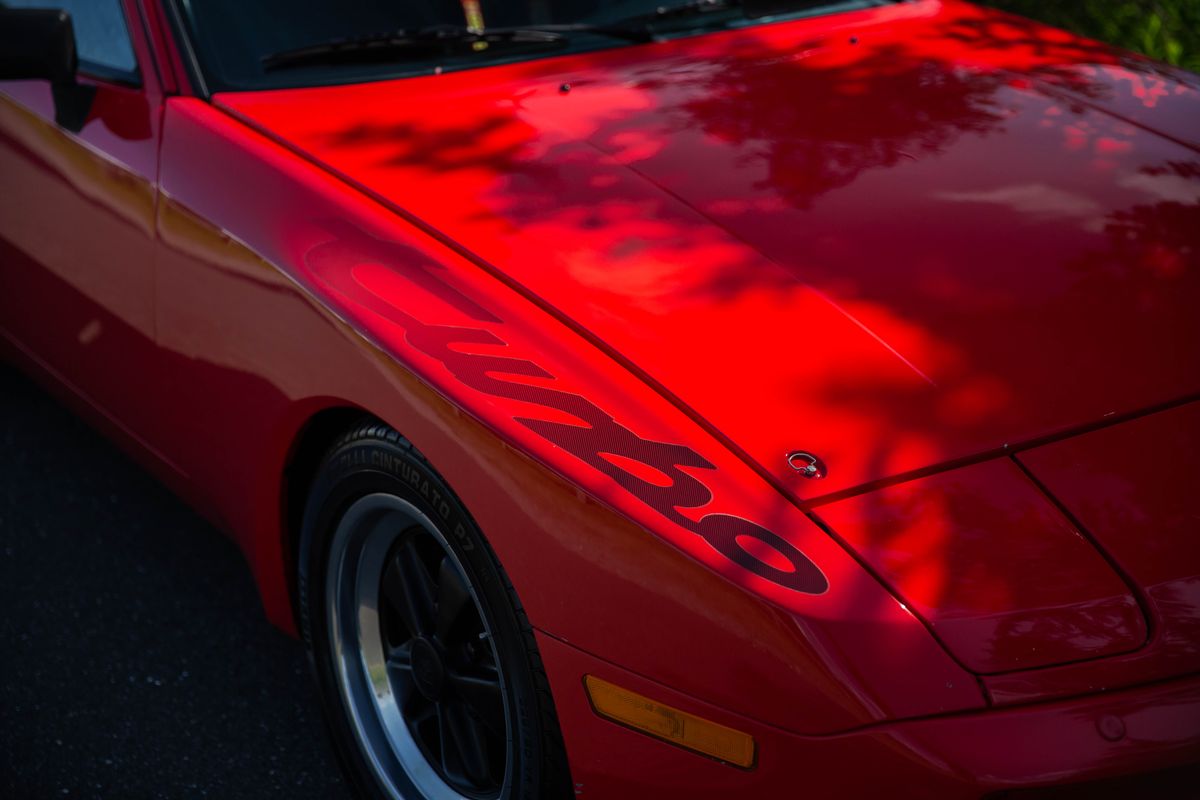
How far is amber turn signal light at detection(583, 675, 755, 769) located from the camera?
5.27 feet

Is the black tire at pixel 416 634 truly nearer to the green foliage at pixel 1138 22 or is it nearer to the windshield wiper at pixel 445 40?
the windshield wiper at pixel 445 40

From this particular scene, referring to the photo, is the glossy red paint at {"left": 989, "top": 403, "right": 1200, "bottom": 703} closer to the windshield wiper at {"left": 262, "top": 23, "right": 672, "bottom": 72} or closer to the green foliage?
the windshield wiper at {"left": 262, "top": 23, "right": 672, "bottom": 72}

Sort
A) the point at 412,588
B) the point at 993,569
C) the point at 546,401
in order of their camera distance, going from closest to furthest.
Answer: the point at 993,569 → the point at 546,401 → the point at 412,588

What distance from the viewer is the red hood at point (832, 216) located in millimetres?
1789

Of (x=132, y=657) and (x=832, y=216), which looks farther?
(x=132, y=657)

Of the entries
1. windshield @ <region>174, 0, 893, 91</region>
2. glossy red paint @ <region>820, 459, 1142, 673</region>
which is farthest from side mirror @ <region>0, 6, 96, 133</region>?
glossy red paint @ <region>820, 459, 1142, 673</region>

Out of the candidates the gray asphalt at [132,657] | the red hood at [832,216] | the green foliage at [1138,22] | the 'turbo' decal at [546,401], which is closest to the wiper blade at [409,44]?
the red hood at [832,216]

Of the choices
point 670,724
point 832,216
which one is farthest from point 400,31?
point 670,724

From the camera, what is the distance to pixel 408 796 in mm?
2258

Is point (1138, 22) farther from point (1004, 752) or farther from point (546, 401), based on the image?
point (1004, 752)

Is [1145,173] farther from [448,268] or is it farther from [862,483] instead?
[448,268]

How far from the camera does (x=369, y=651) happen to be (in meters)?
2.33

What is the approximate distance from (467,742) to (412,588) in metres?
0.27

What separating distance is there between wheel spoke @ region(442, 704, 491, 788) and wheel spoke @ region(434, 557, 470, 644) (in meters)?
0.18
